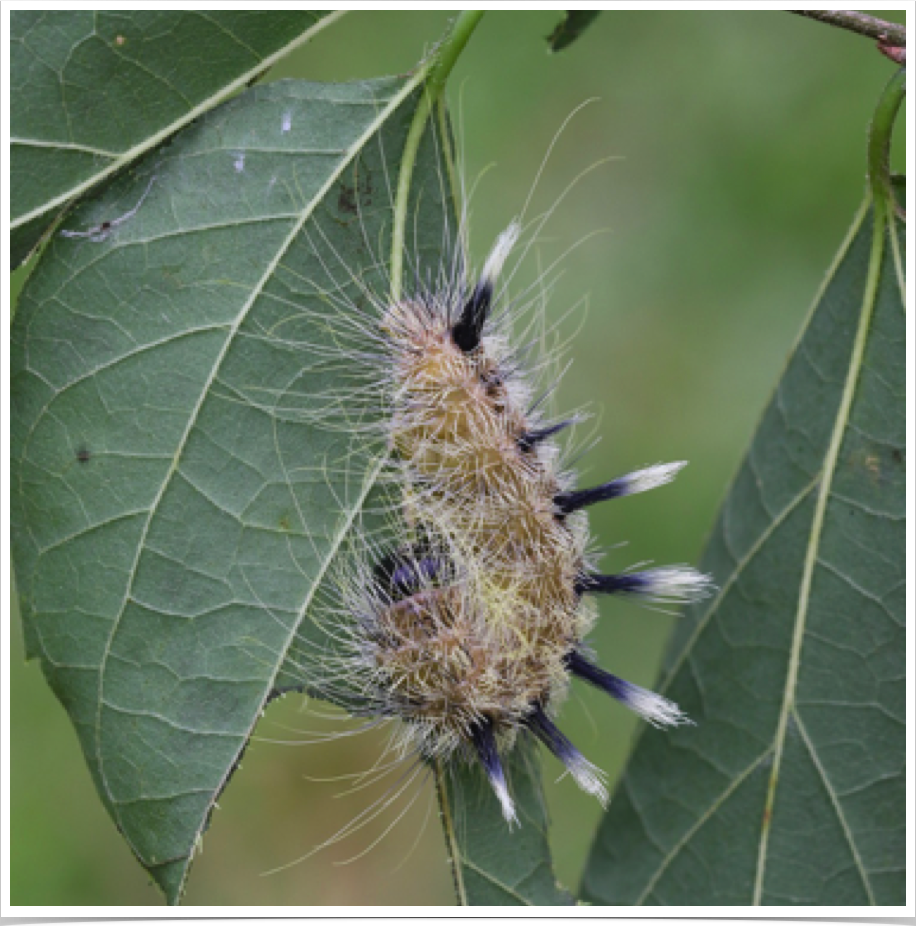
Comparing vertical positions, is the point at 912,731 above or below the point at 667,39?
below

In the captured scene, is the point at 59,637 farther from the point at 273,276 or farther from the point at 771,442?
the point at 771,442

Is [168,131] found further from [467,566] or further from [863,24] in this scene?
[863,24]

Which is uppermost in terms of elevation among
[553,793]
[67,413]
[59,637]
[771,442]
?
[67,413]

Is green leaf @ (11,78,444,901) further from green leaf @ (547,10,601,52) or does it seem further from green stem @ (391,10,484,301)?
green leaf @ (547,10,601,52)

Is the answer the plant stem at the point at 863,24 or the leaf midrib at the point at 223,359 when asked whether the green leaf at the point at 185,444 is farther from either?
the plant stem at the point at 863,24

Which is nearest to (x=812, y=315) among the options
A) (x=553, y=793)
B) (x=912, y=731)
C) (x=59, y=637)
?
(x=912, y=731)

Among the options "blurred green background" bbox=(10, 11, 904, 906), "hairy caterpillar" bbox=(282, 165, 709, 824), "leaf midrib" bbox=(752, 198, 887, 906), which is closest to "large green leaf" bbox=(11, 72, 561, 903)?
"hairy caterpillar" bbox=(282, 165, 709, 824)
